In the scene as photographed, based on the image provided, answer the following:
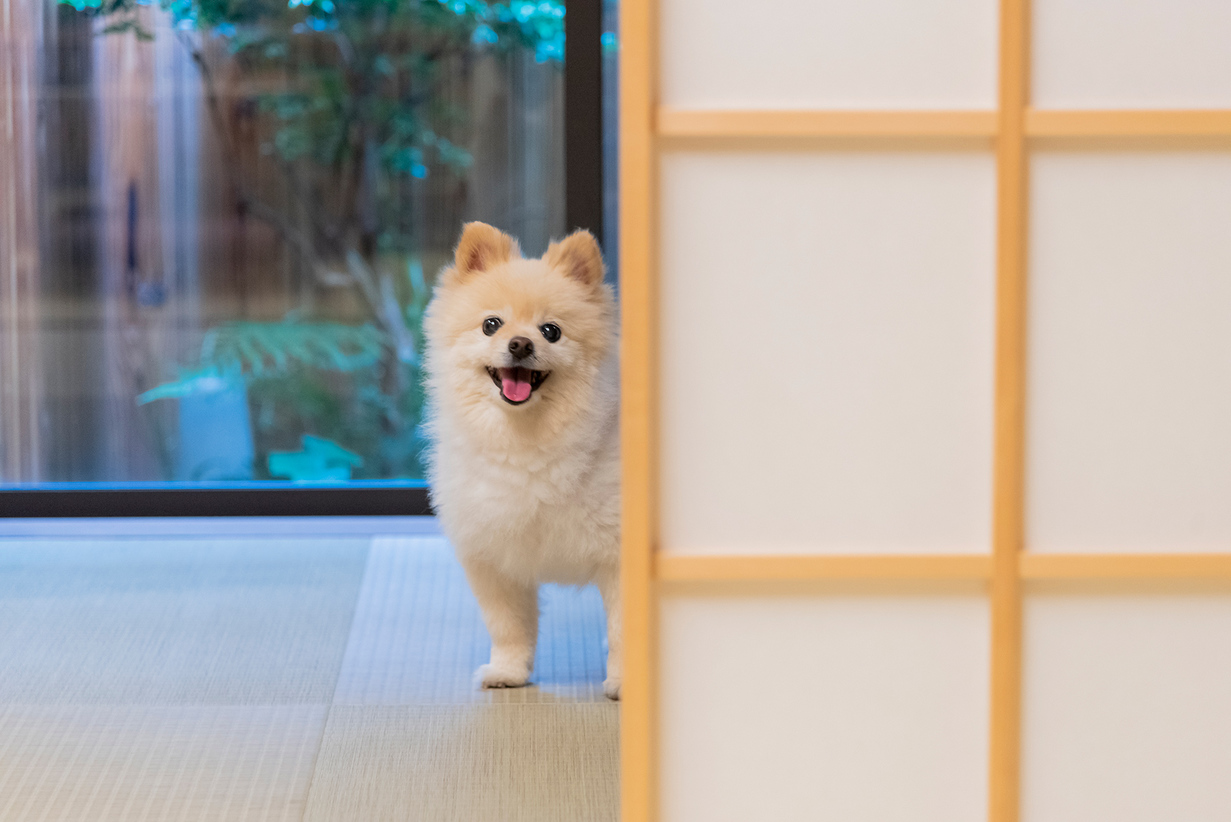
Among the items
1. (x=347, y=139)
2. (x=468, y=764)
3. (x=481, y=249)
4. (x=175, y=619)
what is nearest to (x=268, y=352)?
(x=347, y=139)

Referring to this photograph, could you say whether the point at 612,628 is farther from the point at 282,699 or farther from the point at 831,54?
the point at 831,54

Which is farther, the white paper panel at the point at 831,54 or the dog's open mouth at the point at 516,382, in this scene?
the dog's open mouth at the point at 516,382

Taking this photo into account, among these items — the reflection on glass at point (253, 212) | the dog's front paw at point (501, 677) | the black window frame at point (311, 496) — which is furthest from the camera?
the reflection on glass at point (253, 212)

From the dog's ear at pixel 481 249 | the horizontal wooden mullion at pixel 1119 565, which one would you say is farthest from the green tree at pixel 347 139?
the horizontal wooden mullion at pixel 1119 565

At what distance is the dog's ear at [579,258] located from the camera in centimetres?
181

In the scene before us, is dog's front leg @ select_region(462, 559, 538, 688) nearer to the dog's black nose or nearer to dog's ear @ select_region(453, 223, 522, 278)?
the dog's black nose

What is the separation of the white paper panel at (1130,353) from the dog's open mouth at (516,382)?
0.91 m

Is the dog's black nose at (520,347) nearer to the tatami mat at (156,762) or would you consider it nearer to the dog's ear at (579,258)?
the dog's ear at (579,258)

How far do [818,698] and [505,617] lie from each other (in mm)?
929

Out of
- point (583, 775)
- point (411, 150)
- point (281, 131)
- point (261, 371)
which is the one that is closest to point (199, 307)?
point (261, 371)

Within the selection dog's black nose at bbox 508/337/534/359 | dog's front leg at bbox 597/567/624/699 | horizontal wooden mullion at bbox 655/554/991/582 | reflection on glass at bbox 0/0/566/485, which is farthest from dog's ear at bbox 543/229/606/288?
reflection on glass at bbox 0/0/566/485

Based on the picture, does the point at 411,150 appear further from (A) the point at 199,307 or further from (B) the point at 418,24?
(A) the point at 199,307

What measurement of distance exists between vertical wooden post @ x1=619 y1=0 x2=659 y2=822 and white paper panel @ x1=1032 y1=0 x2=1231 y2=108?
35 centimetres

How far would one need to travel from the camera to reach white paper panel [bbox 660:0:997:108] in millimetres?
961
